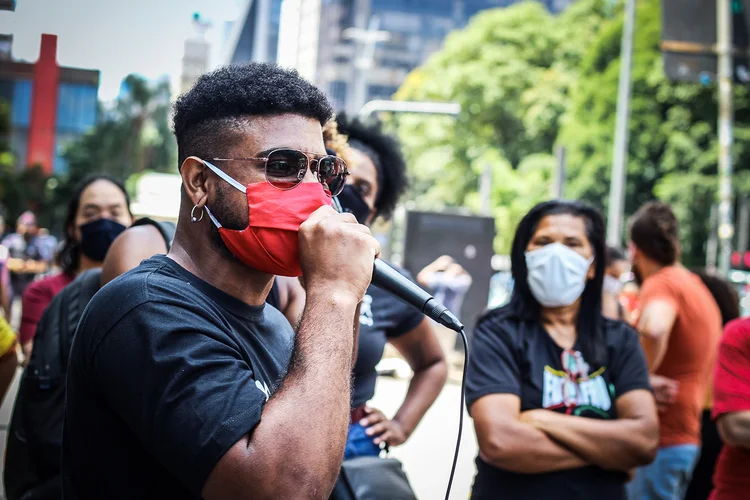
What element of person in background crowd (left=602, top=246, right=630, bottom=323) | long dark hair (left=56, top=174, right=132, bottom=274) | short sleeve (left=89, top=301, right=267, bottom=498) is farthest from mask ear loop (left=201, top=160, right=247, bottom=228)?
person in background crowd (left=602, top=246, right=630, bottom=323)

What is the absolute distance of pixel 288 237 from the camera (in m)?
1.76

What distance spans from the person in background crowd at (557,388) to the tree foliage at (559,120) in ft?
78.6

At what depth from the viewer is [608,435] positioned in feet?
10.0

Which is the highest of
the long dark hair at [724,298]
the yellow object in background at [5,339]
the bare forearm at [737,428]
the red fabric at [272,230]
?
the red fabric at [272,230]

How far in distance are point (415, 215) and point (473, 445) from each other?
4.95 m

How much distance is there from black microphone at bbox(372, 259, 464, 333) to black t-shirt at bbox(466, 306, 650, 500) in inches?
50.3

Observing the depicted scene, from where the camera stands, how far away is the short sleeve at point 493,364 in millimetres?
3137

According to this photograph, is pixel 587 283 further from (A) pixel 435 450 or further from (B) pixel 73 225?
(A) pixel 435 450

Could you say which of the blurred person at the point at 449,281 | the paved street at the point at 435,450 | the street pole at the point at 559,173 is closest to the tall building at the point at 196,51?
the paved street at the point at 435,450

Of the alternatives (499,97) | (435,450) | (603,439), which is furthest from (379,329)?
(499,97)

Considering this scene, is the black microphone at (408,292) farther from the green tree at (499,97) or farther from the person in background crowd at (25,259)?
the green tree at (499,97)

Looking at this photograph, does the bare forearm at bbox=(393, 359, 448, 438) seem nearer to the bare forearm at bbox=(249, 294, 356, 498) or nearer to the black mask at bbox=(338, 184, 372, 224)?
the black mask at bbox=(338, 184, 372, 224)

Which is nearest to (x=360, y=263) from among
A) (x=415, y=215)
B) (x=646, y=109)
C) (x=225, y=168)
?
(x=225, y=168)

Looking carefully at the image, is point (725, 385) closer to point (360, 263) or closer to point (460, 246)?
point (360, 263)
